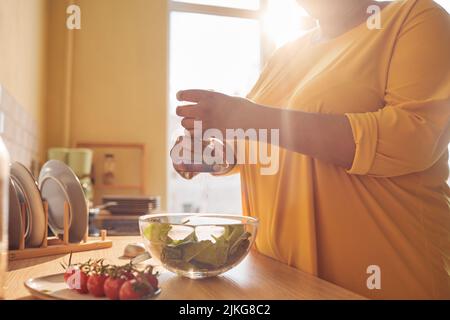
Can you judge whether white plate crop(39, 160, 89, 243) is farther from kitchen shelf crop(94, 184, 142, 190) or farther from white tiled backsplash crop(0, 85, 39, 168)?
kitchen shelf crop(94, 184, 142, 190)

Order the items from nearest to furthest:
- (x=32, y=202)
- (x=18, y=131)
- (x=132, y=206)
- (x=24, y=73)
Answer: (x=32, y=202)
(x=18, y=131)
(x=24, y=73)
(x=132, y=206)

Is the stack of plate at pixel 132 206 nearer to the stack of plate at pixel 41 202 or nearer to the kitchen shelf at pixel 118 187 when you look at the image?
the kitchen shelf at pixel 118 187

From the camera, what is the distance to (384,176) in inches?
28.2

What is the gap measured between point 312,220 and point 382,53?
30cm

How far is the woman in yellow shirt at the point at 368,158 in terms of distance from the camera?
661mm

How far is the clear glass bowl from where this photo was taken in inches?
23.7

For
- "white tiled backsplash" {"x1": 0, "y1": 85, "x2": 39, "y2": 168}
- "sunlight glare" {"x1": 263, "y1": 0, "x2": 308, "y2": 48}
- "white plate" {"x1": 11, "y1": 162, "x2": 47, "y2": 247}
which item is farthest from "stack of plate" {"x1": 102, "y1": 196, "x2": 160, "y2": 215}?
"sunlight glare" {"x1": 263, "y1": 0, "x2": 308, "y2": 48}

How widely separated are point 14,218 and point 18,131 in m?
1.37

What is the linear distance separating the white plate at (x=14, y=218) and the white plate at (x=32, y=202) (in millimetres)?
23

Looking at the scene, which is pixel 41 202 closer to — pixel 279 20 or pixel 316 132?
pixel 316 132

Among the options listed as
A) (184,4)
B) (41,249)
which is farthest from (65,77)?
(41,249)

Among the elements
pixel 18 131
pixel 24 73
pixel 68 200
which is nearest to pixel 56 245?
pixel 68 200

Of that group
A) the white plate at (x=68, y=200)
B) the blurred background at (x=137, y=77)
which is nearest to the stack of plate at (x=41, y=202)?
the white plate at (x=68, y=200)

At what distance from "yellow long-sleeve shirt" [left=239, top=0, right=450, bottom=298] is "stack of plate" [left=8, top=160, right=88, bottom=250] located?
→ 0.36 meters
